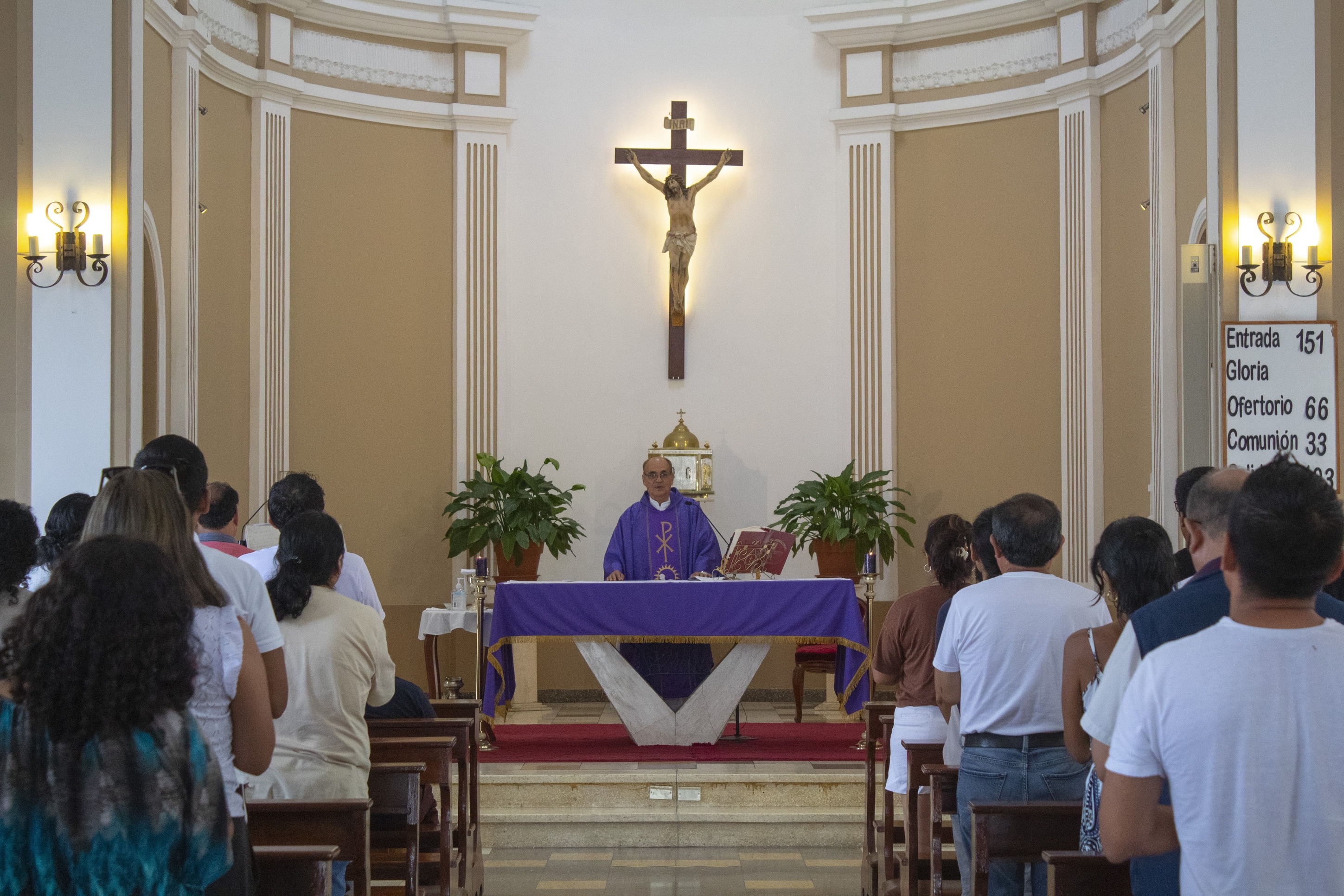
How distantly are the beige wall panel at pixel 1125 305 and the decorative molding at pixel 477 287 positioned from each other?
4.12 metres

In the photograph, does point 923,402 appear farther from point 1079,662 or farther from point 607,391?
point 1079,662

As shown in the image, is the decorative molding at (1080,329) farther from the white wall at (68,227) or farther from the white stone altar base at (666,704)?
the white wall at (68,227)

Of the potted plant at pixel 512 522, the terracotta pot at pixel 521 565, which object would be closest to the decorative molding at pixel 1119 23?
the potted plant at pixel 512 522

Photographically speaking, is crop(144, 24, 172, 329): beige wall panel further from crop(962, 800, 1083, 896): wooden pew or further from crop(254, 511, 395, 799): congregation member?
crop(962, 800, 1083, 896): wooden pew

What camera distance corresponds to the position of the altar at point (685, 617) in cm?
646

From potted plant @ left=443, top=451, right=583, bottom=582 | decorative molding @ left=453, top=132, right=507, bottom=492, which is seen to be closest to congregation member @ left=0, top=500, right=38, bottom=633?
potted plant @ left=443, top=451, right=583, bottom=582

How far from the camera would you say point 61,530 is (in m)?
3.14

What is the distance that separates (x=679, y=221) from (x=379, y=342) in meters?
2.26

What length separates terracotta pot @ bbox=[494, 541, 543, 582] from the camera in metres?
8.29

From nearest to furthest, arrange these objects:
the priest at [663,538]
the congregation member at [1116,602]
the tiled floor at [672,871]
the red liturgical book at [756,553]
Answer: the congregation member at [1116,602] → the tiled floor at [672,871] → the red liturgical book at [756,553] → the priest at [663,538]

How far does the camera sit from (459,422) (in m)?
9.08

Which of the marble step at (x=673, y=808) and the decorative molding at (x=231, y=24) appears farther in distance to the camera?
the decorative molding at (x=231, y=24)

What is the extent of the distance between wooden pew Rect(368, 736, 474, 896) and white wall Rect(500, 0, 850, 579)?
487cm

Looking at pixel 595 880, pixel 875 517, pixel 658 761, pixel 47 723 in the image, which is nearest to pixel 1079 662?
pixel 47 723
